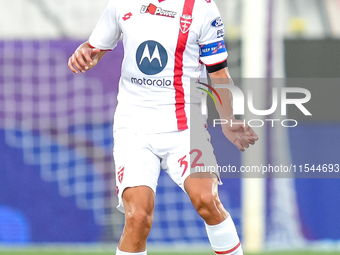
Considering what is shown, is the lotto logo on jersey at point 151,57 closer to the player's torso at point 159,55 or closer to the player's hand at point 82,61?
the player's torso at point 159,55

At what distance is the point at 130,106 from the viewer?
11.3 ft

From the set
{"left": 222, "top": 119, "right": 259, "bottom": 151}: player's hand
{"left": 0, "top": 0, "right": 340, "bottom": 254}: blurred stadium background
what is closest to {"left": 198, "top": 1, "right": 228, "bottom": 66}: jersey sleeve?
{"left": 222, "top": 119, "right": 259, "bottom": 151}: player's hand

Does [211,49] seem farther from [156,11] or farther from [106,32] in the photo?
[106,32]

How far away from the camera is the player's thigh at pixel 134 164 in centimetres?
321

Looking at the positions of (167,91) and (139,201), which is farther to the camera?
(167,91)

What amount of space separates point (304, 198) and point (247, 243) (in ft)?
2.96

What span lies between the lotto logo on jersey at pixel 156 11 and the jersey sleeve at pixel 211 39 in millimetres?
188

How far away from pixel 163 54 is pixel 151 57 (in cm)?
7

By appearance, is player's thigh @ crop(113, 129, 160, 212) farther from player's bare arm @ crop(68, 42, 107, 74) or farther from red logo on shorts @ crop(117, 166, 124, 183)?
player's bare arm @ crop(68, 42, 107, 74)

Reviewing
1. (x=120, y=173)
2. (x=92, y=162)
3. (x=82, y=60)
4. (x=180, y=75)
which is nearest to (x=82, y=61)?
(x=82, y=60)

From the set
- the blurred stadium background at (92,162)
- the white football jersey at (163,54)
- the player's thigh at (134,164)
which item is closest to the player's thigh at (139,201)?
the player's thigh at (134,164)

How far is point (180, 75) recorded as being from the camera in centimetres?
340

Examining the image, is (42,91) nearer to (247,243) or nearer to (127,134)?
(247,243)

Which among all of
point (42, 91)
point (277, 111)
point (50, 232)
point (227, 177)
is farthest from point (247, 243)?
point (42, 91)
